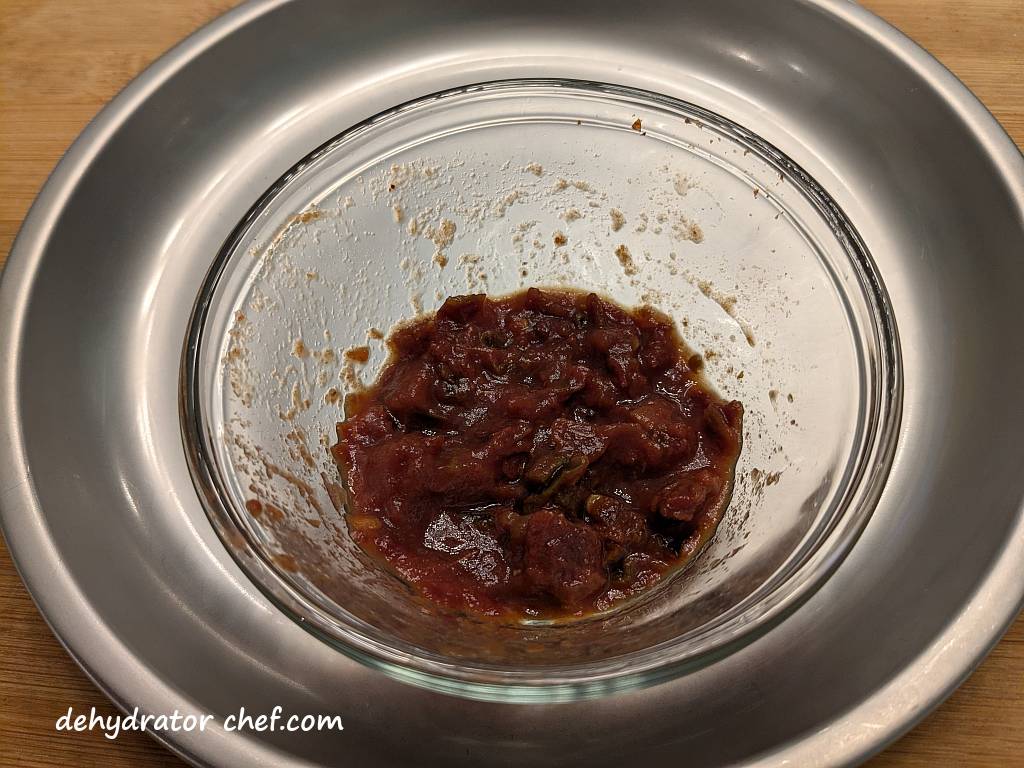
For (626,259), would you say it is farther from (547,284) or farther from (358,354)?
(358,354)

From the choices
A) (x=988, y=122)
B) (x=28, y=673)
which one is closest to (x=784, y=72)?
(x=988, y=122)

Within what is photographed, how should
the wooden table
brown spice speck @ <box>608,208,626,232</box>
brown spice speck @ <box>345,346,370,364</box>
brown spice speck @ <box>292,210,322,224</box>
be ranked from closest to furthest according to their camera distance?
the wooden table
brown spice speck @ <box>292,210,322,224</box>
brown spice speck @ <box>345,346,370,364</box>
brown spice speck @ <box>608,208,626,232</box>

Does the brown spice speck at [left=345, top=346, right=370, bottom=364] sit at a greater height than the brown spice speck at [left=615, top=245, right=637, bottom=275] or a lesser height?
lesser

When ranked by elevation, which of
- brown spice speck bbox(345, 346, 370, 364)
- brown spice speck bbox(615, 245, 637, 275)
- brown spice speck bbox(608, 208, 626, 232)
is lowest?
brown spice speck bbox(345, 346, 370, 364)

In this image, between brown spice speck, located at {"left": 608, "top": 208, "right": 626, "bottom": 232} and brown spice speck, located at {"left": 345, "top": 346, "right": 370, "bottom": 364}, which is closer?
brown spice speck, located at {"left": 345, "top": 346, "right": 370, "bottom": 364}

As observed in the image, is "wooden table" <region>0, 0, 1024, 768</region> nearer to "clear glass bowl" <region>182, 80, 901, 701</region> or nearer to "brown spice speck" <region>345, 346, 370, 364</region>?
"clear glass bowl" <region>182, 80, 901, 701</region>

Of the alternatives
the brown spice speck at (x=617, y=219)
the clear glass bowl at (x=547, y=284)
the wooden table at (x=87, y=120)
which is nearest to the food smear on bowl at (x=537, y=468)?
the clear glass bowl at (x=547, y=284)

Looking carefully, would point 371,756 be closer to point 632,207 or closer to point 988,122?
point 632,207

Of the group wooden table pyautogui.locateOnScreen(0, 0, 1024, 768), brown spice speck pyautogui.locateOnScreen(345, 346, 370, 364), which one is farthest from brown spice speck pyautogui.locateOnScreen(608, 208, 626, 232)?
wooden table pyautogui.locateOnScreen(0, 0, 1024, 768)
